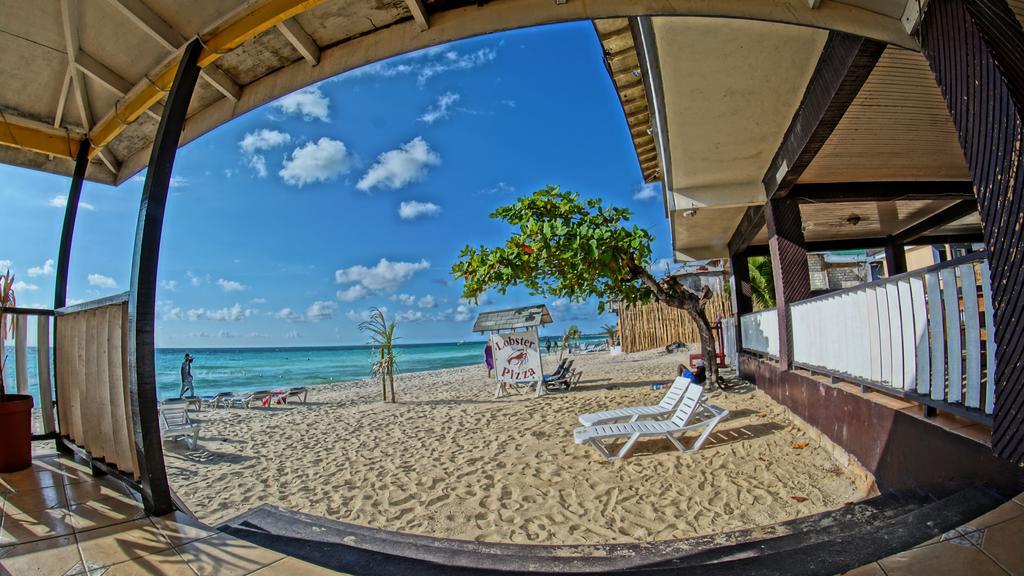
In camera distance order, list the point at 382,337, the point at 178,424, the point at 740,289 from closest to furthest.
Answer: the point at 178,424 < the point at 740,289 < the point at 382,337

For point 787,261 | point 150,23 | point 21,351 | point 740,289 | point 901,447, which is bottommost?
point 901,447

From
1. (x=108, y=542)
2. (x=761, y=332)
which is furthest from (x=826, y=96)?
(x=108, y=542)

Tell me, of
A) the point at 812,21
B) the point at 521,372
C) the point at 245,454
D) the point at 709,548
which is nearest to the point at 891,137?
the point at 812,21

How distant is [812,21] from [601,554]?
3.19 metres

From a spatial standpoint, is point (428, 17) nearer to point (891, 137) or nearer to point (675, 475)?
point (675, 475)

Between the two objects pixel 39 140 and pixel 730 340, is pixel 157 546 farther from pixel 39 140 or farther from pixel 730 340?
pixel 730 340

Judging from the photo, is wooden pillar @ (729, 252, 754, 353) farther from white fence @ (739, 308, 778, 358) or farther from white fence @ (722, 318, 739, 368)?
white fence @ (722, 318, 739, 368)

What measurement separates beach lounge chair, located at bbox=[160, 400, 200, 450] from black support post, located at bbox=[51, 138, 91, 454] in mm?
3959

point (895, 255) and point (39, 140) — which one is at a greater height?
point (39, 140)

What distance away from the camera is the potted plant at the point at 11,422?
10.2 ft

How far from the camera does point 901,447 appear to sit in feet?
9.72

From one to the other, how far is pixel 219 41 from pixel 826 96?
4427mm

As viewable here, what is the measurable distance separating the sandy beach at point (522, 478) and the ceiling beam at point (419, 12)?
3555 mm

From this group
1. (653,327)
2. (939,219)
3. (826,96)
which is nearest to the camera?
(826,96)
